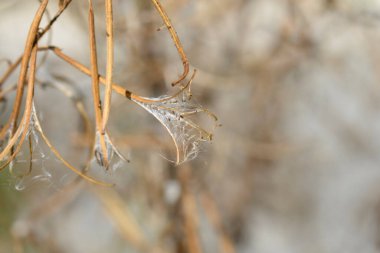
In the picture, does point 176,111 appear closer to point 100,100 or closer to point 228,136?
point 100,100

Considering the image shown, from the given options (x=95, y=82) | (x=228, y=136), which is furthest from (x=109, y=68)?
(x=228, y=136)

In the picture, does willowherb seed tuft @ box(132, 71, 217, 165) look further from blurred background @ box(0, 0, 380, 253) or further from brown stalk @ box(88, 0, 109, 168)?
blurred background @ box(0, 0, 380, 253)

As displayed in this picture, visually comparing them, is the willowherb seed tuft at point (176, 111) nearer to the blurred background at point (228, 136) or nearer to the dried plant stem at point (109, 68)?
the dried plant stem at point (109, 68)

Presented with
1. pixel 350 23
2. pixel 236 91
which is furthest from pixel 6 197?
pixel 350 23

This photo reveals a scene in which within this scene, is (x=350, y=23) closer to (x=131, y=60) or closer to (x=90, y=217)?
(x=131, y=60)

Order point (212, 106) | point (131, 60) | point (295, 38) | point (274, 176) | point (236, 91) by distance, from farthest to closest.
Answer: point (274, 176) → point (236, 91) → point (212, 106) → point (295, 38) → point (131, 60)

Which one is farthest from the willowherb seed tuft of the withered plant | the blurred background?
the blurred background

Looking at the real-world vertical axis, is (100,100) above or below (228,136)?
below

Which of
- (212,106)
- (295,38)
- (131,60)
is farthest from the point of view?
(212,106)
